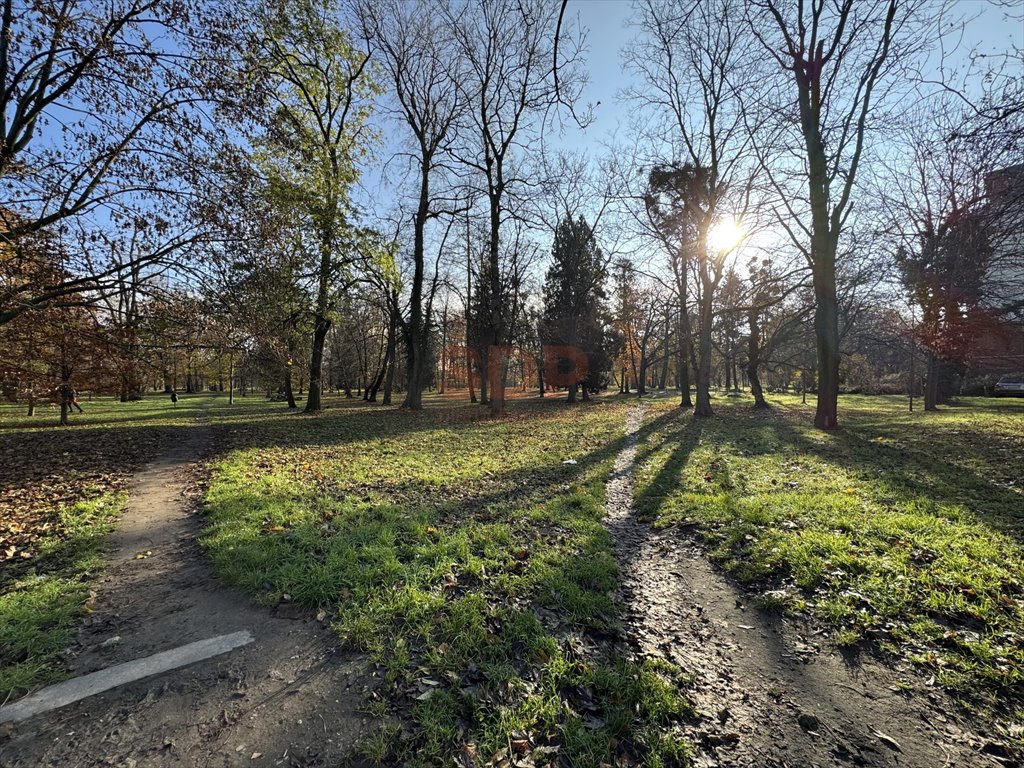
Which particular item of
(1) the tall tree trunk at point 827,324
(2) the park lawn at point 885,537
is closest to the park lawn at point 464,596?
(2) the park lawn at point 885,537

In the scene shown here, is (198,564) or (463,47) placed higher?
(463,47)

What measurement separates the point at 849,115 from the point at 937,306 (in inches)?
348

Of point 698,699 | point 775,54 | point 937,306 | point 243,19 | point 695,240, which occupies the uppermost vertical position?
point 775,54

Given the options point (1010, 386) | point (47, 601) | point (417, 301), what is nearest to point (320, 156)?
point (417, 301)

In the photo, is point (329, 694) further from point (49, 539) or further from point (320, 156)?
point (320, 156)

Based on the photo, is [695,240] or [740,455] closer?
[740,455]

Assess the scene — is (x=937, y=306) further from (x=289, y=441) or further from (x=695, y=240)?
(x=289, y=441)

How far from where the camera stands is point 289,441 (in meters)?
12.2

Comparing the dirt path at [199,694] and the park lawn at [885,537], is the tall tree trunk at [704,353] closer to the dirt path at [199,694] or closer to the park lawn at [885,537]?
the park lawn at [885,537]

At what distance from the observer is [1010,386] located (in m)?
33.4

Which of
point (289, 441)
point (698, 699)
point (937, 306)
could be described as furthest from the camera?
point (937, 306)

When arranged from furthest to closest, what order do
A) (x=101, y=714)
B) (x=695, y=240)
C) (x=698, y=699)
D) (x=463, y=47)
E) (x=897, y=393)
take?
1. (x=897, y=393)
2. (x=695, y=240)
3. (x=463, y=47)
4. (x=698, y=699)
5. (x=101, y=714)

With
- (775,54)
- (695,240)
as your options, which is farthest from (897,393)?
(775,54)

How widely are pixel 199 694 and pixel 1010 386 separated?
53152 mm
